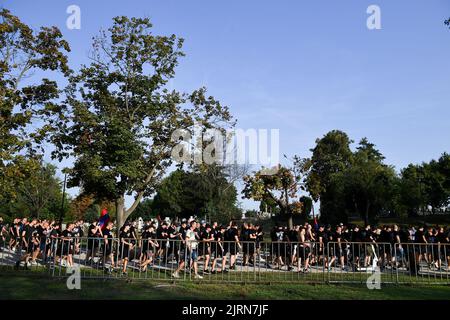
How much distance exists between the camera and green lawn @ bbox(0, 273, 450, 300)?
9609mm

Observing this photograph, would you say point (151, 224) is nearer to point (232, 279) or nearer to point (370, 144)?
point (232, 279)

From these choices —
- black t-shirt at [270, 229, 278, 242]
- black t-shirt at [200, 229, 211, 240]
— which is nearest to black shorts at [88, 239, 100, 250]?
black t-shirt at [200, 229, 211, 240]

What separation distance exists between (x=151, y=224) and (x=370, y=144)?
80.0 m

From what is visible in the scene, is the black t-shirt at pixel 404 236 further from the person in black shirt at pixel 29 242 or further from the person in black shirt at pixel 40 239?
the person in black shirt at pixel 29 242

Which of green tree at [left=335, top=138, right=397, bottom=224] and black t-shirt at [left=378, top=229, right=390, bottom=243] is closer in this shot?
black t-shirt at [left=378, top=229, right=390, bottom=243]

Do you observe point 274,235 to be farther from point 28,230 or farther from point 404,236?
point 28,230

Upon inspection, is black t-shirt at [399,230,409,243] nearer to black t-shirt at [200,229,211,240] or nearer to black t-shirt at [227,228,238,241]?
black t-shirt at [227,228,238,241]

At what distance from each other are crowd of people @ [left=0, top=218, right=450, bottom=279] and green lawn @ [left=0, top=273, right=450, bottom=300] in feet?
4.18

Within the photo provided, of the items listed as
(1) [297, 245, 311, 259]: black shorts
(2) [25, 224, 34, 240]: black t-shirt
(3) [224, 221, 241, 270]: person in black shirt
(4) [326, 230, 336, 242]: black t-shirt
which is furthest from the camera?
(4) [326, 230, 336, 242]: black t-shirt

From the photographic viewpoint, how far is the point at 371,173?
46156mm

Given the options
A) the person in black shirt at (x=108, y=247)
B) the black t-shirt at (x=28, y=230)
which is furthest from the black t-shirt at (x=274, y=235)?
the black t-shirt at (x=28, y=230)

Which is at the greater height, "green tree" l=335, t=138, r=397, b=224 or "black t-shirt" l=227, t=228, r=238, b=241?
"green tree" l=335, t=138, r=397, b=224

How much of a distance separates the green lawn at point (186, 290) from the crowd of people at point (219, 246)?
1275 millimetres
